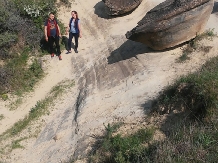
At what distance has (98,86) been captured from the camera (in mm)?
9258

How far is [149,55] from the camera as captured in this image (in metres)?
9.45

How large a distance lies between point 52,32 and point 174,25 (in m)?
4.15

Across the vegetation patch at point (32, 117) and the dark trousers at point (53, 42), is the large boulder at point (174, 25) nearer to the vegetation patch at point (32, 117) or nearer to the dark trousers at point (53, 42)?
the vegetation patch at point (32, 117)

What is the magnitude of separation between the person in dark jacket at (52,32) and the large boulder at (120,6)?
234cm

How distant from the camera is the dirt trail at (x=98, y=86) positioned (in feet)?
24.8

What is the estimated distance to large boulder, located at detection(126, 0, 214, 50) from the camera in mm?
8703

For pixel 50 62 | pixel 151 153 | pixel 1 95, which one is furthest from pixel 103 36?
pixel 151 153

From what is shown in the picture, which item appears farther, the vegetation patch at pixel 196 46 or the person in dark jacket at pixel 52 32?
the person in dark jacket at pixel 52 32

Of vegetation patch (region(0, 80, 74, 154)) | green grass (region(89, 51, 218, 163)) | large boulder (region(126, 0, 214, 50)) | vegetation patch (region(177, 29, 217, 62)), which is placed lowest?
vegetation patch (region(0, 80, 74, 154))

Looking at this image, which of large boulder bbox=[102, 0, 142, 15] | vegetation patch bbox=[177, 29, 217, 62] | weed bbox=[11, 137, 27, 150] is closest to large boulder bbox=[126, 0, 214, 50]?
vegetation patch bbox=[177, 29, 217, 62]

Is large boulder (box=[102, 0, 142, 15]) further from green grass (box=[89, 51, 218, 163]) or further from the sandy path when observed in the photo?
green grass (box=[89, 51, 218, 163])

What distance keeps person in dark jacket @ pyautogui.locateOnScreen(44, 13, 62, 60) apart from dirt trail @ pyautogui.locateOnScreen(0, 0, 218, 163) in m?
0.49

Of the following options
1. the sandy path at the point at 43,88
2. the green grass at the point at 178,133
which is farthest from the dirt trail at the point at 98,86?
the green grass at the point at 178,133

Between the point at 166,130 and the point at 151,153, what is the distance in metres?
1.10
